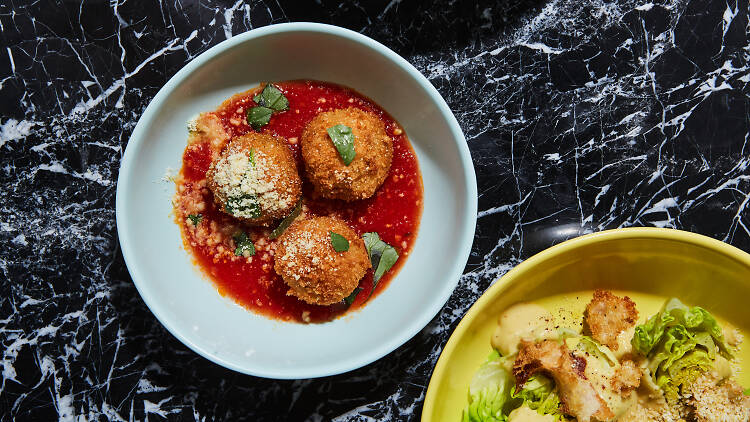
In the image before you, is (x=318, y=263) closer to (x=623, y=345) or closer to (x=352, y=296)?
(x=352, y=296)

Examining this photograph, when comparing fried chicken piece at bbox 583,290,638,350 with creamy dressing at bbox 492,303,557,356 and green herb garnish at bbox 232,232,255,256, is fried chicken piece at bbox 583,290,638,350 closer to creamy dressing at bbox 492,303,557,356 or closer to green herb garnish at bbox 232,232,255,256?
creamy dressing at bbox 492,303,557,356

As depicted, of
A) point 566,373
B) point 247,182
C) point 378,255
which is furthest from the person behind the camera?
point 378,255

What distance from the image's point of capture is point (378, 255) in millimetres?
2381

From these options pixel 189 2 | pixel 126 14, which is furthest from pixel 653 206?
pixel 126 14

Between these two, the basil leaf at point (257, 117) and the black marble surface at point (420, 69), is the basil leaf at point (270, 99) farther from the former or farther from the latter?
the black marble surface at point (420, 69)

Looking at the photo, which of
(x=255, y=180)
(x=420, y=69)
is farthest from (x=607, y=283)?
(x=255, y=180)

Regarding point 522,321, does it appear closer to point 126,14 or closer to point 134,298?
point 134,298

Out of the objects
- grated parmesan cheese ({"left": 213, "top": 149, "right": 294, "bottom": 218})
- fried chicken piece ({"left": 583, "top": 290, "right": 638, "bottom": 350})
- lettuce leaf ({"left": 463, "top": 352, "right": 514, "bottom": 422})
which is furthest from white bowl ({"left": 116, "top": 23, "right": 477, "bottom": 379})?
fried chicken piece ({"left": 583, "top": 290, "right": 638, "bottom": 350})

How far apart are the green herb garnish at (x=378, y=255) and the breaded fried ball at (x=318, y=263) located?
0.08 metres

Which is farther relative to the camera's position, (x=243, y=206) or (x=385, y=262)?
(x=385, y=262)

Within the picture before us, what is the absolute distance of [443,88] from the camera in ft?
7.96

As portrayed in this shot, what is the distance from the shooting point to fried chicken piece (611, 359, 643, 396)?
2.33 meters

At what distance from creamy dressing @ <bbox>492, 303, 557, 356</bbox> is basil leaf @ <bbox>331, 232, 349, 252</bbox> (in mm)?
715

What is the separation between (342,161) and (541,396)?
1.23 metres
